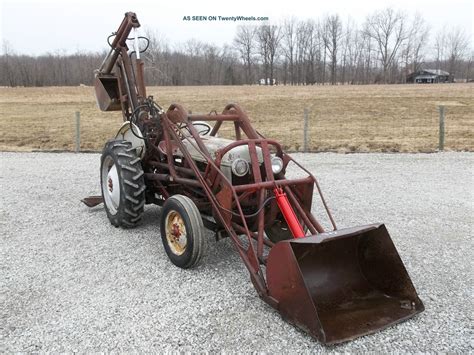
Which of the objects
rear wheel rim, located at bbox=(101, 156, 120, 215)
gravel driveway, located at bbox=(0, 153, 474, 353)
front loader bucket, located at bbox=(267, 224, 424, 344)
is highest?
rear wheel rim, located at bbox=(101, 156, 120, 215)

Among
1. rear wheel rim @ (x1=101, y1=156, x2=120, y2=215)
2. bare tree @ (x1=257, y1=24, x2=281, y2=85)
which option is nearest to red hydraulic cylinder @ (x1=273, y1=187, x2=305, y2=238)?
rear wheel rim @ (x1=101, y1=156, x2=120, y2=215)

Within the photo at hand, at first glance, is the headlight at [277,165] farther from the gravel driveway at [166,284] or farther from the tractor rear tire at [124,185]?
the tractor rear tire at [124,185]

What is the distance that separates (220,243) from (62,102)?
2840 centimetres

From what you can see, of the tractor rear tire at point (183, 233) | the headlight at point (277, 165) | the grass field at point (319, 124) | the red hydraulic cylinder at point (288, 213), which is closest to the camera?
the red hydraulic cylinder at point (288, 213)

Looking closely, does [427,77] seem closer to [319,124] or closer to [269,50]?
[269,50]

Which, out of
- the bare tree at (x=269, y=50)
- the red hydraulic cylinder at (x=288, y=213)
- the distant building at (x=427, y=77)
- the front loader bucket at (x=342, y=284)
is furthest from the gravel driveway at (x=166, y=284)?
the distant building at (x=427, y=77)

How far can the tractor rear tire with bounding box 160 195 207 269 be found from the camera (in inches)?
156

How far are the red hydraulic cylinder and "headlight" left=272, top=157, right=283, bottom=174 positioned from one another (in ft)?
1.23

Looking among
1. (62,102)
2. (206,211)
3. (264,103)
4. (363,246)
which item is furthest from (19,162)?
(62,102)

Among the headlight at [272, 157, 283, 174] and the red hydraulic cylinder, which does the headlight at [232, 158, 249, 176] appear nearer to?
the headlight at [272, 157, 283, 174]

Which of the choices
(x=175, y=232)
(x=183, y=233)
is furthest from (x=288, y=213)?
(x=175, y=232)

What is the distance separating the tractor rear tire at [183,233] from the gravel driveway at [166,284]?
0.14 meters

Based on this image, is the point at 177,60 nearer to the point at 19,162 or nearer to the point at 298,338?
the point at 19,162

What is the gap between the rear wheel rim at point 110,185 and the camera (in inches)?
210
